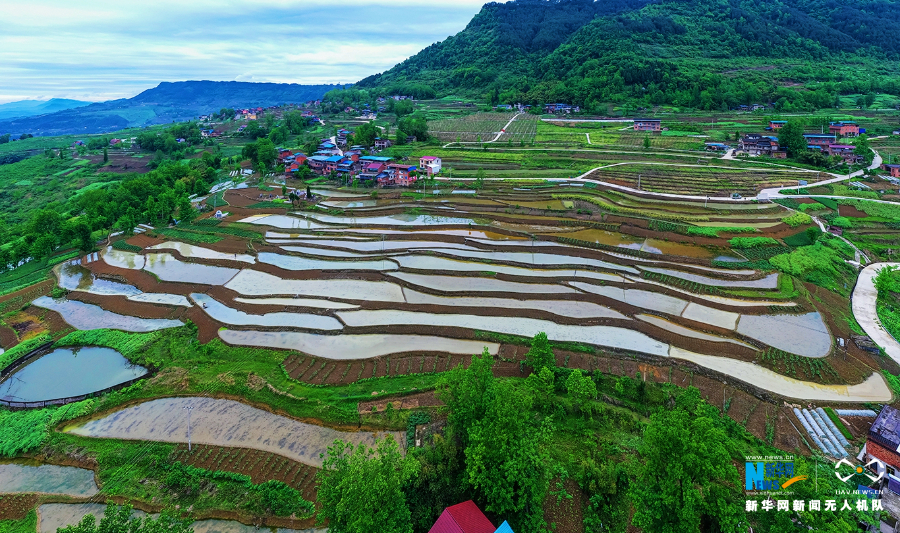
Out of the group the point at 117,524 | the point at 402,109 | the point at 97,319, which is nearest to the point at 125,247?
the point at 97,319

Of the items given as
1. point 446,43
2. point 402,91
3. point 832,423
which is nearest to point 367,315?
point 832,423

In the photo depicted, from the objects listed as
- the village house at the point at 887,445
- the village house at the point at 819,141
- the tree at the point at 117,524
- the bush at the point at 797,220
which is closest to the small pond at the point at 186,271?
the tree at the point at 117,524

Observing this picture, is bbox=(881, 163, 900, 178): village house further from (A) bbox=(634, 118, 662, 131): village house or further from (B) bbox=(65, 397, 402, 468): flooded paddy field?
(B) bbox=(65, 397, 402, 468): flooded paddy field

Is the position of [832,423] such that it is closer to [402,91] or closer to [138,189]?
[138,189]

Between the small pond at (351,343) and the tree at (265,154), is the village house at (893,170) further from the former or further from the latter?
the tree at (265,154)

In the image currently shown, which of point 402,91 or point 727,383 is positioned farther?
point 402,91
